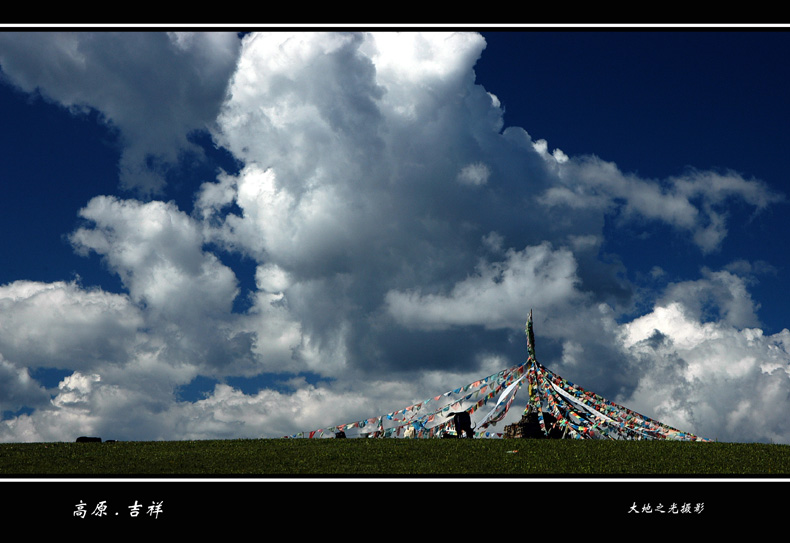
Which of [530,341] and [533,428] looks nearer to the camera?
[533,428]

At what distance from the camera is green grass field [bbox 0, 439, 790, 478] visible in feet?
69.9

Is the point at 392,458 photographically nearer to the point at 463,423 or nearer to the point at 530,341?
the point at 463,423

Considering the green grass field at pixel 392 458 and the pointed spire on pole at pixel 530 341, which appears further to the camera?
the pointed spire on pole at pixel 530 341

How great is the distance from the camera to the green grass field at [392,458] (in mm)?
21297

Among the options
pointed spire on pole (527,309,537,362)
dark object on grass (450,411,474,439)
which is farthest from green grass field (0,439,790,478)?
pointed spire on pole (527,309,537,362)

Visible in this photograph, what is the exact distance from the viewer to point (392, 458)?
23.7m

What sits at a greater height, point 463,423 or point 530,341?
point 530,341

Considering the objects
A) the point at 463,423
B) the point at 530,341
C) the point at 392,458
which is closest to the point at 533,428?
the point at 463,423

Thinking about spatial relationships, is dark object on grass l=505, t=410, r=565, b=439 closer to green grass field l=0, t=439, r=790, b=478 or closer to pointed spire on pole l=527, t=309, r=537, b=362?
green grass field l=0, t=439, r=790, b=478

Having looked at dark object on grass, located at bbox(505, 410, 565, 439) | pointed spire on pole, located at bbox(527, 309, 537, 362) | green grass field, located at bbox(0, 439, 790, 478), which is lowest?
green grass field, located at bbox(0, 439, 790, 478)

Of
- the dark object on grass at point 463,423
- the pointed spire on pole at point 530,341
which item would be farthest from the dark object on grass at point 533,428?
the pointed spire on pole at point 530,341

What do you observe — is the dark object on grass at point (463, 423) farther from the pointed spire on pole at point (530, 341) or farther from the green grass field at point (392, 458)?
the pointed spire on pole at point (530, 341)
